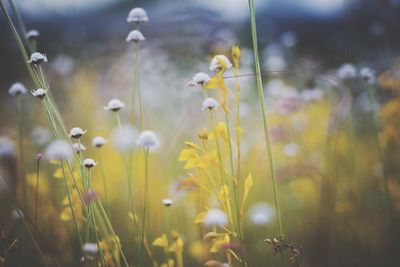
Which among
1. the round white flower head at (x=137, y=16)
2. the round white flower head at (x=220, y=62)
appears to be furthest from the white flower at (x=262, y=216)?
the round white flower head at (x=137, y=16)

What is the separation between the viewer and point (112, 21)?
14.2 ft

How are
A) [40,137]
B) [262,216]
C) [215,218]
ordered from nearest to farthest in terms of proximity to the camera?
[215,218], [262,216], [40,137]

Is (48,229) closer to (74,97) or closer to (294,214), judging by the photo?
(294,214)

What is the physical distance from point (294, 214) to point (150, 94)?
1339 mm

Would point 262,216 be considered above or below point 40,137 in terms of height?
below

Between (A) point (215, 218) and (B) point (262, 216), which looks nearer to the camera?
(A) point (215, 218)

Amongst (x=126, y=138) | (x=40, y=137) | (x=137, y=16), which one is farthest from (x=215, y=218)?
(x=40, y=137)

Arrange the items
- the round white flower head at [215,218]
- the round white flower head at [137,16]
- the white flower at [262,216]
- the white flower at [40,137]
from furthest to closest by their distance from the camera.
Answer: the white flower at [40,137], the white flower at [262,216], the round white flower head at [137,16], the round white flower head at [215,218]

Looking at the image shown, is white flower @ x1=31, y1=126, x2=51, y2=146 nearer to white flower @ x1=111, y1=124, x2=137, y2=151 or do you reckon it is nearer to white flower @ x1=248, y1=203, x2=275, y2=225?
white flower @ x1=111, y1=124, x2=137, y2=151

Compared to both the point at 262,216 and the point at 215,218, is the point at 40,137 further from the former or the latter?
the point at 215,218

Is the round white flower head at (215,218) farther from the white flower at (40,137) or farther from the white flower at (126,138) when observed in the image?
the white flower at (40,137)

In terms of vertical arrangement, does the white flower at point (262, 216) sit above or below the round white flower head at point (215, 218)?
above

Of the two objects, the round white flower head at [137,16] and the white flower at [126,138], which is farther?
the round white flower head at [137,16]

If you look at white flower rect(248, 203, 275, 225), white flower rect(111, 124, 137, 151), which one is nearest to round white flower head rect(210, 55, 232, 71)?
white flower rect(111, 124, 137, 151)
